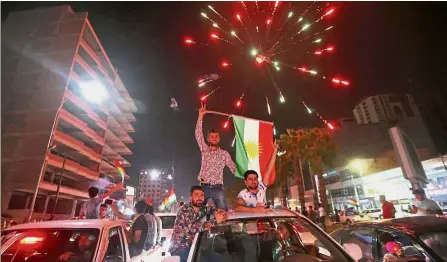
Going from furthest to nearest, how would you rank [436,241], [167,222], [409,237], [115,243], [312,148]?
1. [312,148]
2. [167,222]
3. [115,243]
4. [409,237]
5. [436,241]

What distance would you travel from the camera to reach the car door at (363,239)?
476 centimetres

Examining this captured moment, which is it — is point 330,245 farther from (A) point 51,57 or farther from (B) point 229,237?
(A) point 51,57

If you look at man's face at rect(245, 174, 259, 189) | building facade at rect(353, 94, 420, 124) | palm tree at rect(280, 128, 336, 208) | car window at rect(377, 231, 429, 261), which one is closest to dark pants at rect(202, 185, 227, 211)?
man's face at rect(245, 174, 259, 189)

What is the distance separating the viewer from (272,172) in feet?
18.7

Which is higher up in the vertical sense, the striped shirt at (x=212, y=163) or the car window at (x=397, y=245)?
the striped shirt at (x=212, y=163)

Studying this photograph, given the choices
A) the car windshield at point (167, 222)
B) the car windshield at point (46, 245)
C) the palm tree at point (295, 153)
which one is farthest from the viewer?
the palm tree at point (295, 153)

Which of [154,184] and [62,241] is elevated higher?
[154,184]

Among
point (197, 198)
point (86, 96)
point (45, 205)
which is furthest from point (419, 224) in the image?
point (86, 96)

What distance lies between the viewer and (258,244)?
3125 mm

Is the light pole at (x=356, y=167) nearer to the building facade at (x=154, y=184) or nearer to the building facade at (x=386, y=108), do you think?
the building facade at (x=386, y=108)

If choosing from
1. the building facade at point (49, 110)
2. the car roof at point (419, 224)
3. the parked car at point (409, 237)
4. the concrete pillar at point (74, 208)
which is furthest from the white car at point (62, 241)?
the concrete pillar at point (74, 208)

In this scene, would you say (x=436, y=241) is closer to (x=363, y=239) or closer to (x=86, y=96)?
(x=363, y=239)

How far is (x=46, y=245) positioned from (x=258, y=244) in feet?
12.5

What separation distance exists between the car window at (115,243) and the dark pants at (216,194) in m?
1.61
